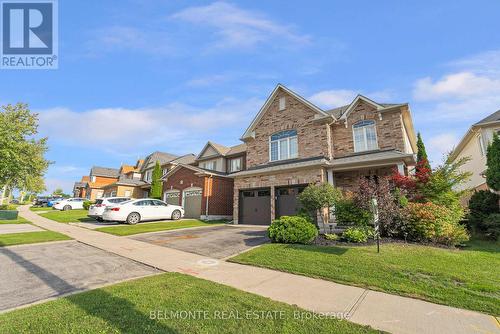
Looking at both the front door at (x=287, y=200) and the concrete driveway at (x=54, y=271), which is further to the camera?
the front door at (x=287, y=200)

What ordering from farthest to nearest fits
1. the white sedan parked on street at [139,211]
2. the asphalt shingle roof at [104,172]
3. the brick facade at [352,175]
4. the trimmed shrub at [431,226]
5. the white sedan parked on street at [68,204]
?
the asphalt shingle roof at [104,172]
the white sedan parked on street at [68,204]
the white sedan parked on street at [139,211]
the brick facade at [352,175]
the trimmed shrub at [431,226]

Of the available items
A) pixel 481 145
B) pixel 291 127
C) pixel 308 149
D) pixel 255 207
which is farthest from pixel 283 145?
pixel 481 145

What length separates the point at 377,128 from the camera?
617 inches

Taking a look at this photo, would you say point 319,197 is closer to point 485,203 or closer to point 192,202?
point 485,203

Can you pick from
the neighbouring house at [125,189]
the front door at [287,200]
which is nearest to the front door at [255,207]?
the front door at [287,200]

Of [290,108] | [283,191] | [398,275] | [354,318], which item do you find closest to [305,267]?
[398,275]

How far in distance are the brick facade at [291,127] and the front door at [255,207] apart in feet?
8.25

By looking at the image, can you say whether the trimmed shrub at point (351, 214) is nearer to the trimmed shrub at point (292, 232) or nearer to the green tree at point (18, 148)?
the trimmed shrub at point (292, 232)

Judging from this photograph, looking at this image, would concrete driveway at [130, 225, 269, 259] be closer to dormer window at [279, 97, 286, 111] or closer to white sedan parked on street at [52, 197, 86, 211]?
dormer window at [279, 97, 286, 111]

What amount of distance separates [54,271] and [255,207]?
12335mm

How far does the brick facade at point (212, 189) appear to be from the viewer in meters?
20.7

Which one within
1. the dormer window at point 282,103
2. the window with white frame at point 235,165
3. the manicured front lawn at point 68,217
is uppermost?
the dormer window at point 282,103

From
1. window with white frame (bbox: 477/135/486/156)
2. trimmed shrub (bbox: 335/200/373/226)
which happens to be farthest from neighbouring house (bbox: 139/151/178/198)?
window with white frame (bbox: 477/135/486/156)

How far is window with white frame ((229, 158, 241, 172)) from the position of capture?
Answer: 24.6 metres
